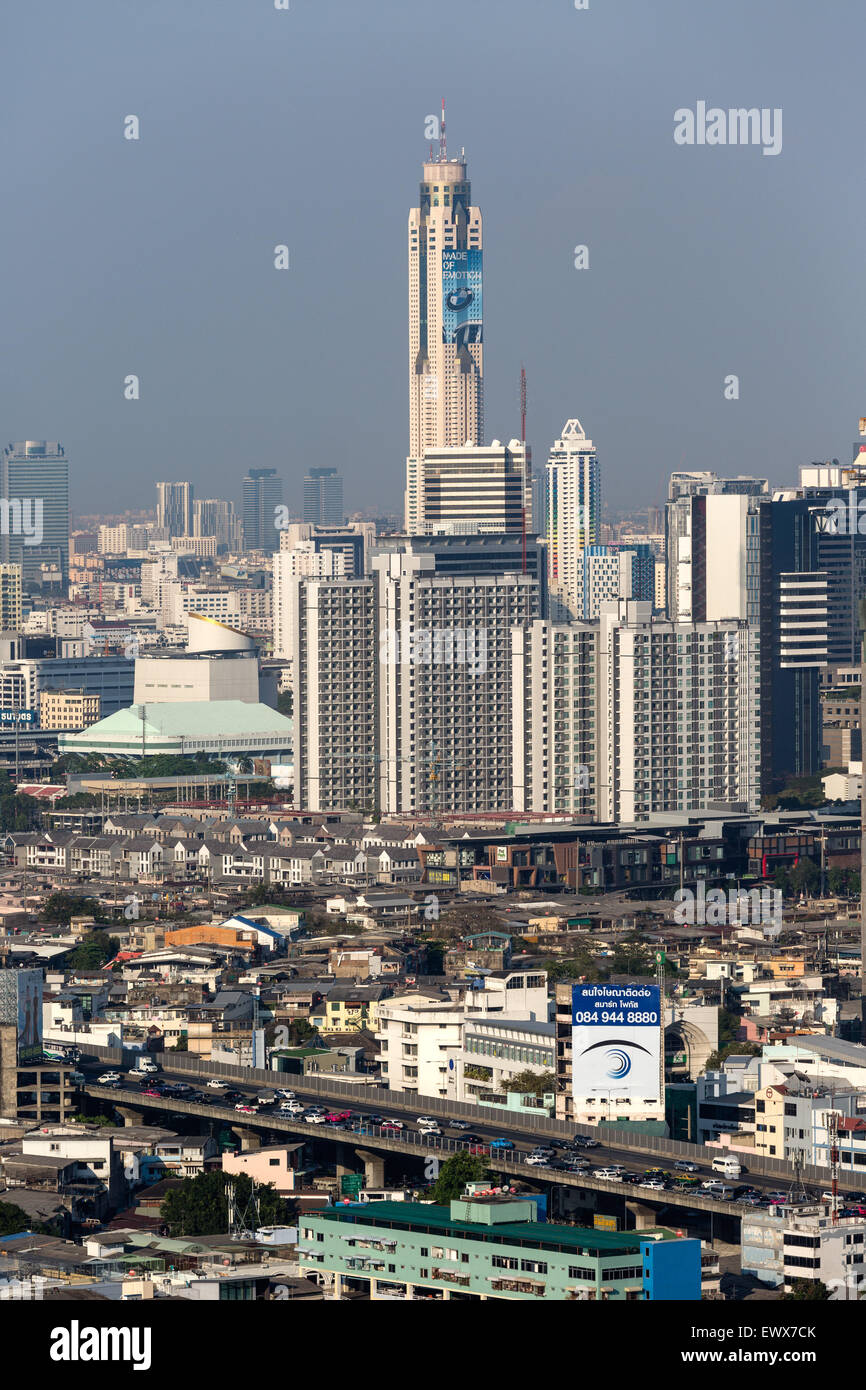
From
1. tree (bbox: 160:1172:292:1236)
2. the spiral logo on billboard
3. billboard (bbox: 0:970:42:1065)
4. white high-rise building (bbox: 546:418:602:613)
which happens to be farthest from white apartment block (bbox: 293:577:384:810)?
white high-rise building (bbox: 546:418:602:613)

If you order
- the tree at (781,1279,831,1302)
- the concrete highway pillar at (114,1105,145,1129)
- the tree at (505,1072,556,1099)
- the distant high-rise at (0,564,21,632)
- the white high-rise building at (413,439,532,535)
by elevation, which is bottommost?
the concrete highway pillar at (114,1105,145,1129)

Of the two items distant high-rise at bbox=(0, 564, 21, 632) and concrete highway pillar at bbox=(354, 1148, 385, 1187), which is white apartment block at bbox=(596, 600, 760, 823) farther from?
distant high-rise at bbox=(0, 564, 21, 632)

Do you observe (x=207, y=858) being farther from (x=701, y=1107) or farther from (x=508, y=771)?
(x=701, y=1107)

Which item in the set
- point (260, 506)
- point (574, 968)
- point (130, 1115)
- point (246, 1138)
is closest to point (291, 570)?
point (260, 506)

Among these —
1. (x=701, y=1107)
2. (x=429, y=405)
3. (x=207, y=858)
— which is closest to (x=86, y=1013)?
(x=701, y=1107)

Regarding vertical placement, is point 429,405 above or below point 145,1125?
above

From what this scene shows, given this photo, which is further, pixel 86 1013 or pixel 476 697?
pixel 476 697

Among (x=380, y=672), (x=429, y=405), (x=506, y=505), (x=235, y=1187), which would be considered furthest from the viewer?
(x=429, y=405)
